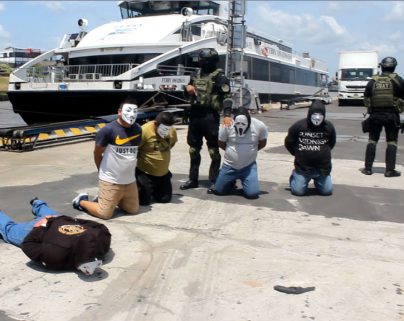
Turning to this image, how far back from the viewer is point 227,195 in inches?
249

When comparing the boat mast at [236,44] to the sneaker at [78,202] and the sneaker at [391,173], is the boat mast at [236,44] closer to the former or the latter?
the sneaker at [391,173]

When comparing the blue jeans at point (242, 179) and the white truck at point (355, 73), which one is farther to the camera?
the white truck at point (355, 73)

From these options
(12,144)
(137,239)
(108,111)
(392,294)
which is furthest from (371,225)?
(108,111)

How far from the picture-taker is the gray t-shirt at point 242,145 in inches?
242

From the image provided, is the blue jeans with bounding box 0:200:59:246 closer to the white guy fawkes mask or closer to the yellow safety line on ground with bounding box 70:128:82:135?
the white guy fawkes mask

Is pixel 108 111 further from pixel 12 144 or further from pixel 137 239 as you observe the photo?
pixel 137 239

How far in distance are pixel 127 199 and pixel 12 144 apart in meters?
5.59

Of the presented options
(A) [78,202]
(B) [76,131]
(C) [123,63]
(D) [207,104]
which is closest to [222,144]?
(D) [207,104]

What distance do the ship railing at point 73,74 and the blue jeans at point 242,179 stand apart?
1025cm

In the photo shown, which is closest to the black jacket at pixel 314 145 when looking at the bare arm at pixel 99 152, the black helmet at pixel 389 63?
the black helmet at pixel 389 63

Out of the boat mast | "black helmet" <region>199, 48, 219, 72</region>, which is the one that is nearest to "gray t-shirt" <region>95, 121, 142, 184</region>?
"black helmet" <region>199, 48, 219, 72</region>

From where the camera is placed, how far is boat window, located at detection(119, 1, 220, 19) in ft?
61.3

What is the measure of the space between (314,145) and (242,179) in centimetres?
102

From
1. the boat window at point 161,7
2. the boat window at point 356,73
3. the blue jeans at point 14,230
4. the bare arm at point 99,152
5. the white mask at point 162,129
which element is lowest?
the blue jeans at point 14,230
